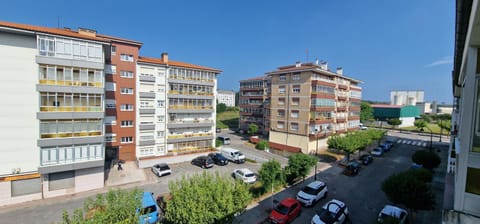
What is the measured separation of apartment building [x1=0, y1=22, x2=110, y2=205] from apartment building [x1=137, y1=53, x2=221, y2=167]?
8191 millimetres

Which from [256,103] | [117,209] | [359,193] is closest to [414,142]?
[256,103]

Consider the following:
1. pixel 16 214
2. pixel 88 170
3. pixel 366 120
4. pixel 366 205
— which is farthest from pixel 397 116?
pixel 16 214

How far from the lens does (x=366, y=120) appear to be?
239 feet

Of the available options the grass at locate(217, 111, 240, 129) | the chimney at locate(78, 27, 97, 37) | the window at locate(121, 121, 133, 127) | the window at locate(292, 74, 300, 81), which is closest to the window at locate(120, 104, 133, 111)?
the window at locate(121, 121, 133, 127)

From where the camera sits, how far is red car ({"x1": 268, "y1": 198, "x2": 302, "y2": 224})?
48.4 ft

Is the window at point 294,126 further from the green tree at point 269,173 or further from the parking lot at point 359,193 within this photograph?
the green tree at point 269,173

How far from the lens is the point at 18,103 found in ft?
56.1

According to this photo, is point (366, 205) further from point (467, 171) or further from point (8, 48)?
point (8, 48)

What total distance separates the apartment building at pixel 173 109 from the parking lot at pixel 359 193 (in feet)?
56.0

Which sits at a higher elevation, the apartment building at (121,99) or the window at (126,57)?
the window at (126,57)

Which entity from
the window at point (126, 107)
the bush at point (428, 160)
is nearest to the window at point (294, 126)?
the bush at point (428, 160)

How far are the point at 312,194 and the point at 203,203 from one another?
11989 millimetres

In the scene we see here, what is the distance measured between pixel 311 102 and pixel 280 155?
10843mm

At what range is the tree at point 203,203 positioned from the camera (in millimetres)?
9656
